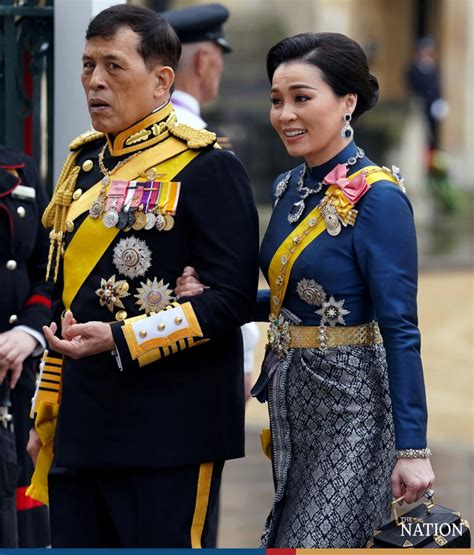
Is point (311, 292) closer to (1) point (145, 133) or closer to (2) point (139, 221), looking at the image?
(2) point (139, 221)

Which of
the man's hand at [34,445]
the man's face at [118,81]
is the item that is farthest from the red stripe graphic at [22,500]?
the man's face at [118,81]

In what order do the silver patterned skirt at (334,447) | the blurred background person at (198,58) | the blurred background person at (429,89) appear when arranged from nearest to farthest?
1. the silver patterned skirt at (334,447)
2. the blurred background person at (198,58)
3. the blurred background person at (429,89)

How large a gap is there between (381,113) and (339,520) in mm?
16087

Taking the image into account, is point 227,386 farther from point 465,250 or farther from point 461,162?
point 461,162

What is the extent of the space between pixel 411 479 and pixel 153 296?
766 mm

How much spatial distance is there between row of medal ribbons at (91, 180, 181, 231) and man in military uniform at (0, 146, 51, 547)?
3.03 feet

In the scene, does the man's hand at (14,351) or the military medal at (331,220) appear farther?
the man's hand at (14,351)

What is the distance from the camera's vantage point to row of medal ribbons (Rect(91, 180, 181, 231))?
3736 millimetres

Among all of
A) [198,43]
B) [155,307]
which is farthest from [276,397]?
[198,43]

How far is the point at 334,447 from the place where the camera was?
12.1 feet

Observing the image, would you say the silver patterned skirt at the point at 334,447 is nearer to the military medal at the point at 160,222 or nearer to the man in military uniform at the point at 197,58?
the military medal at the point at 160,222

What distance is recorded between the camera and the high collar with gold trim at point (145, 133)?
384cm

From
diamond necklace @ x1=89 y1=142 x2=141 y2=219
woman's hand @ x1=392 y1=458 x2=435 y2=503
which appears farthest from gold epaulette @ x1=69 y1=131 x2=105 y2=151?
woman's hand @ x1=392 y1=458 x2=435 y2=503

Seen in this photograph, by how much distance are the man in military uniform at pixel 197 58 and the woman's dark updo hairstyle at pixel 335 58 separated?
1704 millimetres
